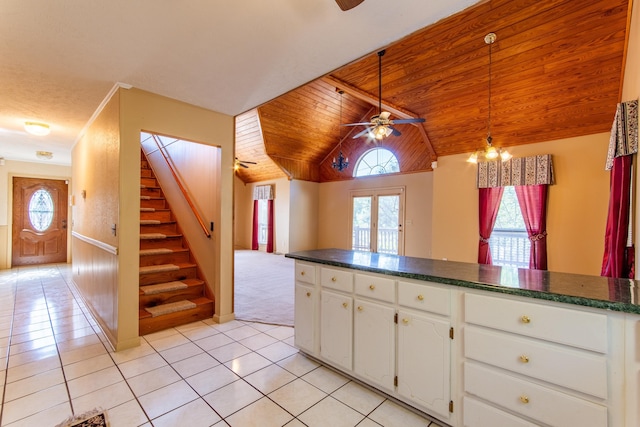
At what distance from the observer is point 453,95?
452 centimetres

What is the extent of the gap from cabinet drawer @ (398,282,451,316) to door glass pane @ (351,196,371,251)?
6.30 meters

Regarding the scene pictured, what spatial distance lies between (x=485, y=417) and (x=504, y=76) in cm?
429

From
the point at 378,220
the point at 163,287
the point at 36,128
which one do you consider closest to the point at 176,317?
the point at 163,287

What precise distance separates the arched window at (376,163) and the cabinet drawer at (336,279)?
568cm

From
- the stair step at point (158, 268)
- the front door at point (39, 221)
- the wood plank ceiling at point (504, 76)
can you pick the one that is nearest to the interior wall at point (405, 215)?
the wood plank ceiling at point (504, 76)

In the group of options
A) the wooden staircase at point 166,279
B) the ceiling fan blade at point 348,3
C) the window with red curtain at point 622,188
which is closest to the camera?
the ceiling fan blade at point 348,3

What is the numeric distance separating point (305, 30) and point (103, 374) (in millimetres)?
3006

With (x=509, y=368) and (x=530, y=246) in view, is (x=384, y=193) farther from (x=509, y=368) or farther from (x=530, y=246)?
(x=509, y=368)

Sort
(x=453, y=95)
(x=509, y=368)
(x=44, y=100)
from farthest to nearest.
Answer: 1. (x=453, y=95)
2. (x=44, y=100)
3. (x=509, y=368)

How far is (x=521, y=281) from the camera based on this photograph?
4.88 ft

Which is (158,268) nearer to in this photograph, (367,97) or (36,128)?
(36,128)

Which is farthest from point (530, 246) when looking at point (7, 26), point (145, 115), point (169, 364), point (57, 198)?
point (57, 198)

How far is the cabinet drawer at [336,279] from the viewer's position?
6.82ft

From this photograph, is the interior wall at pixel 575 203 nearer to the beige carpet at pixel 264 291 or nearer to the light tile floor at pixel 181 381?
the beige carpet at pixel 264 291
